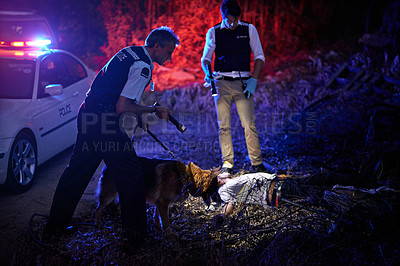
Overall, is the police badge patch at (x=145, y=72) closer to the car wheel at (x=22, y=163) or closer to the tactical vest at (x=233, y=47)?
the tactical vest at (x=233, y=47)

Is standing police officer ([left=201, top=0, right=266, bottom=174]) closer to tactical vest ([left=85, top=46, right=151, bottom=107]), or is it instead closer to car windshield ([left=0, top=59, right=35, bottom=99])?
tactical vest ([left=85, top=46, right=151, bottom=107])

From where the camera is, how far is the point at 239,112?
4570 mm

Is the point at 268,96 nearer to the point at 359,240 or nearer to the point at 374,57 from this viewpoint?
the point at 374,57

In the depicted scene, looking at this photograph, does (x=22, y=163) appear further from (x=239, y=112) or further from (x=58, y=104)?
(x=239, y=112)

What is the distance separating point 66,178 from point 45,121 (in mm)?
1917

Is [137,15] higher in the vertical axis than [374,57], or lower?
higher

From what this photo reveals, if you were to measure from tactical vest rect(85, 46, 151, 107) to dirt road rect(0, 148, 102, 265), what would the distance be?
1.48 meters

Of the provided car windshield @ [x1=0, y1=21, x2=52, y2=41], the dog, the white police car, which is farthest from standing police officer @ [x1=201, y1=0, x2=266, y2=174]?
car windshield @ [x1=0, y1=21, x2=52, y2=41]

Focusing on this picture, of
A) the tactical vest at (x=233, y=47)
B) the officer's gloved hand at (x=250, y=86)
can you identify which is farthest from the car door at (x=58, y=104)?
the officer's gloved hand at (x=250, y=86)

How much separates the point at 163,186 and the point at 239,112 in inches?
70.7

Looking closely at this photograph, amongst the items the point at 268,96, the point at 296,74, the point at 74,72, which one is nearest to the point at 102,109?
the point at 74,72

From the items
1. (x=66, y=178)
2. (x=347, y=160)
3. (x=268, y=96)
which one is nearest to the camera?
(x=66, y=178)

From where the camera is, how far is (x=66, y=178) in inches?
122

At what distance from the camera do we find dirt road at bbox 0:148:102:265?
3217mm
